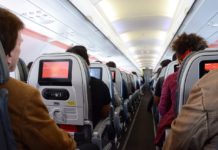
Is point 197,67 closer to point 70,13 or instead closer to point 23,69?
point 23,69

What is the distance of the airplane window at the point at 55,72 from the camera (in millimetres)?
2812

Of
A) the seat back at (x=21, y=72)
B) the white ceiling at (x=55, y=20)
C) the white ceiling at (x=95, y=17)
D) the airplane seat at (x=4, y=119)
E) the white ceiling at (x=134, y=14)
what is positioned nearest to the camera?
the airplane seat at (x=4, y=119)

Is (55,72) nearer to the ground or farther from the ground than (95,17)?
nearer to the ground

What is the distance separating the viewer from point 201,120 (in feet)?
3.98

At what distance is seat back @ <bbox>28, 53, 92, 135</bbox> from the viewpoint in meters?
2.79

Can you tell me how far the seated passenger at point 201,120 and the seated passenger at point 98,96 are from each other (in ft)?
6.40

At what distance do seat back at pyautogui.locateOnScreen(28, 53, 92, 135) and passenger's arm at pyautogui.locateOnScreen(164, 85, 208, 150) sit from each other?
155cm

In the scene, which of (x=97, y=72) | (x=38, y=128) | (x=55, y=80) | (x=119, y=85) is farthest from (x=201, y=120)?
(x=119, y=85)

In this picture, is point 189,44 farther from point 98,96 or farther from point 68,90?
point 68,90

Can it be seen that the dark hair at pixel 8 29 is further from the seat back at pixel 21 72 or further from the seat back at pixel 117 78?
the seat back at pixel 117 78

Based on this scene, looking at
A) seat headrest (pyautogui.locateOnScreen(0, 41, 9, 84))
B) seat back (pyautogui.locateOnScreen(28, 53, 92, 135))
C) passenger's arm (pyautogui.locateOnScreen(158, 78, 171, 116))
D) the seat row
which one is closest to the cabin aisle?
passenger's arm (pyautogui.locateOnScreen(158, 78, 171, 116))

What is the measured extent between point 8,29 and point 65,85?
1.57 m

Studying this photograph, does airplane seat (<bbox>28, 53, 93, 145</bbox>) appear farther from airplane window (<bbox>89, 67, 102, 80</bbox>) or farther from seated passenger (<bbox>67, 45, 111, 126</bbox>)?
airplane window (<bbox>89, 67, 102, 80</bbox>)

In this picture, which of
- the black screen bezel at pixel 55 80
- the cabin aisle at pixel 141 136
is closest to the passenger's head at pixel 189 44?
the black screen bezel at pixel 55 80
